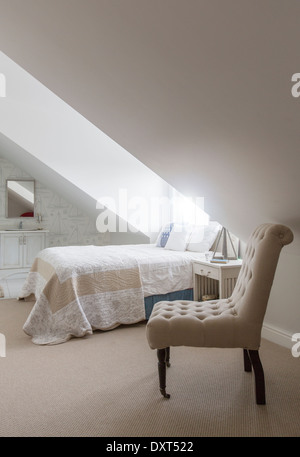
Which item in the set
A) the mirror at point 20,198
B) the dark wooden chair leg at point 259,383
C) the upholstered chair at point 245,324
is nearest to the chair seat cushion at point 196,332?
the upholstered chair at point 245,324

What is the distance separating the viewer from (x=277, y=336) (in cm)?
279

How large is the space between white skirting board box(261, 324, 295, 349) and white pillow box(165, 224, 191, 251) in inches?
55.8

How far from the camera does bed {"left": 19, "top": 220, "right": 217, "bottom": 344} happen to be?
9.63 ft

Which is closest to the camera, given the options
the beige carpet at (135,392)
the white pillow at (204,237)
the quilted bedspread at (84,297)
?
the beige carpet at (135,392)

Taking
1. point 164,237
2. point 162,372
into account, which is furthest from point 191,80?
point 164,237

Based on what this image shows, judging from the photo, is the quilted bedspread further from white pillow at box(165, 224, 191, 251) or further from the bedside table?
white pillow at box(165, 224, 191, 251)

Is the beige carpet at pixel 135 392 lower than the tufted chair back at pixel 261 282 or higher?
lower

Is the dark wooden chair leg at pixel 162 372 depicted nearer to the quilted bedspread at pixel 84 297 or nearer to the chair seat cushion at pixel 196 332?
the chair seat cushion at pixel 196 332

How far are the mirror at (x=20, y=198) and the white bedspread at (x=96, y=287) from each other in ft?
9.88

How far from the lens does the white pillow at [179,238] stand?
13.4 ft

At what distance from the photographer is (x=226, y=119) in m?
1.75

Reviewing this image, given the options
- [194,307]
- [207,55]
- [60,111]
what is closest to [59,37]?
[207,55]

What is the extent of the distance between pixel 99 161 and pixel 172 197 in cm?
125
